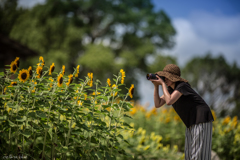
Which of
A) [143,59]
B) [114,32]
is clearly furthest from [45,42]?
[143,59]

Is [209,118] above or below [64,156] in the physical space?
above

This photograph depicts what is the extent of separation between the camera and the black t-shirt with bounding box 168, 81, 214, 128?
2.08 meters

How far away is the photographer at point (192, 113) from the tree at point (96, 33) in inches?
564

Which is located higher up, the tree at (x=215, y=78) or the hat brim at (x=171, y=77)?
the tree at (x=215, y=78)

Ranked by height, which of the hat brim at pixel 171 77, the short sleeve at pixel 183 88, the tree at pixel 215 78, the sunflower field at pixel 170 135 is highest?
the tree at pixel 215 78

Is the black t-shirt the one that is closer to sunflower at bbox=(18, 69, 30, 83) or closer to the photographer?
the photographer

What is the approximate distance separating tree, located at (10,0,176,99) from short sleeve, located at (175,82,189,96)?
14.4 meters

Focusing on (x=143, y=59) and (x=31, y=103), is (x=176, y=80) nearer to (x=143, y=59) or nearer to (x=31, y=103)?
(x=31, y=103)

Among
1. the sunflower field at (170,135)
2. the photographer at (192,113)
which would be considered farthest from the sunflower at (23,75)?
the sunflower field at (170,135)

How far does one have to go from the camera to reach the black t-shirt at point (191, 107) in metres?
2.08

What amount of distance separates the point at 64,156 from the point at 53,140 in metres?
0.17

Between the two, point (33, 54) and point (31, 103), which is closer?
point (31, 103)

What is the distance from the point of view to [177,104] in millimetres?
2242

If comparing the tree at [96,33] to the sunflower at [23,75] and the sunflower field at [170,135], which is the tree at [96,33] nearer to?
the sunflower field at [170,135]
